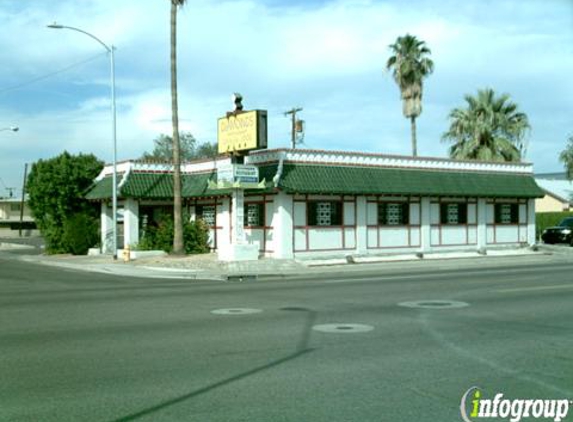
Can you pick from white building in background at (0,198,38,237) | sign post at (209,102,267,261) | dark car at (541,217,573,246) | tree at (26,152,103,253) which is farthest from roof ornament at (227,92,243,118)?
white building in background at (0,198,38,237)

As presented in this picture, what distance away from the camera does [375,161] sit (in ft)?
112

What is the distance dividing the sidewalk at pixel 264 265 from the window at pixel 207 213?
10.0 feet

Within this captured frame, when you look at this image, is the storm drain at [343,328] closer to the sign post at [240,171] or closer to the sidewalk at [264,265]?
the sidewalk at [264,265]

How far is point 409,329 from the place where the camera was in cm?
1177

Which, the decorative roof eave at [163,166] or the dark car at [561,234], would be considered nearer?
the decorative roof eave at [163,166]

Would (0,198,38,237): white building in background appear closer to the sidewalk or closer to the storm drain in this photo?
the sidewalk

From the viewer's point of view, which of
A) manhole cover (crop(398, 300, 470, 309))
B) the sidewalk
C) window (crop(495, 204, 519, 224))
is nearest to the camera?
manhole cover (crop(398, 300, 470, 309))

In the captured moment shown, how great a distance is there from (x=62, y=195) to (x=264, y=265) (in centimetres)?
1531

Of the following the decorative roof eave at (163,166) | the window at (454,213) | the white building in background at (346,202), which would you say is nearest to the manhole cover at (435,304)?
the white building in background at (346,202)

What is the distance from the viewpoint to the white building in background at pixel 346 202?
1236 inches

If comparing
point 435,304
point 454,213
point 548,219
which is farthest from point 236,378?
point 548,219

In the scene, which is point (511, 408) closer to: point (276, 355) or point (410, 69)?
point (276, 355)

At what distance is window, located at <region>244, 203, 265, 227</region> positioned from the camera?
32.5 m

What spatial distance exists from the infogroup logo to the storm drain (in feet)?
13.7
